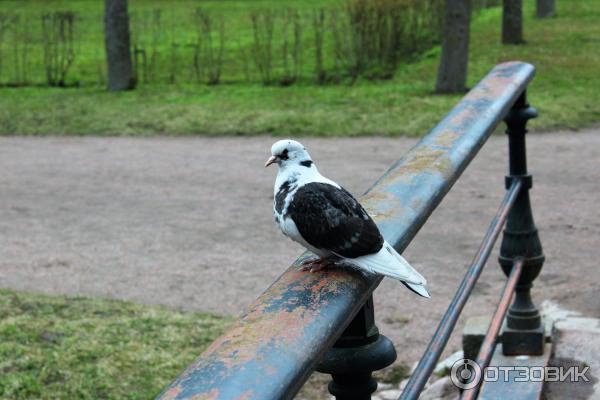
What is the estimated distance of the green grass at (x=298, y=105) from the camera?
11836 millimetres

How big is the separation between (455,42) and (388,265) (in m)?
12.1

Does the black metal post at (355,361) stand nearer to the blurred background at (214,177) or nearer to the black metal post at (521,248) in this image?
the black metal post at (521,248)

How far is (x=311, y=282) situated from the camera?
1306 mm

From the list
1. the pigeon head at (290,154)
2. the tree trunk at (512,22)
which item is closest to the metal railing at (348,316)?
the pigeon head at (290,154)

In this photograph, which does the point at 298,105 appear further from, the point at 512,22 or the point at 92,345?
the point at 92,345

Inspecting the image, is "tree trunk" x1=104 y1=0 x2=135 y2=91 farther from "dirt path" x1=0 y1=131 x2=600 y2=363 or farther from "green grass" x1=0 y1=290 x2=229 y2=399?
"green grass" x1=0 y1=290 x2=229 y2=399

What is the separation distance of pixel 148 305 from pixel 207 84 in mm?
9976

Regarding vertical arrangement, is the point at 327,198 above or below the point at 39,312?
above

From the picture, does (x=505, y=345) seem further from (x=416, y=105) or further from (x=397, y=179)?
(x=416, y=105)

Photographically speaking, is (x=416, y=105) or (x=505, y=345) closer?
(x=505, y=345)

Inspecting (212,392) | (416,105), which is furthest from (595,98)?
(212,392)

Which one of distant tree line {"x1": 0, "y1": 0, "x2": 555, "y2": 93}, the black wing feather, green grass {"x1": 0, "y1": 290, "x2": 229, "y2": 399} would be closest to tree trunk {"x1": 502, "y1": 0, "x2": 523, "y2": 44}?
distant tree line {"x1": 0, "y1": 0, "x2": 555, "y2": 93}

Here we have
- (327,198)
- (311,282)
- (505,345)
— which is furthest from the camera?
(505,345)

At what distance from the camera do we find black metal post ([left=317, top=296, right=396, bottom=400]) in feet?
4.39
